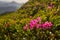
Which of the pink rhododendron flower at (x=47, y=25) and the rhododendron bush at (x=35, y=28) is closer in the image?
the rhododendron bush at (x=35, y=28)

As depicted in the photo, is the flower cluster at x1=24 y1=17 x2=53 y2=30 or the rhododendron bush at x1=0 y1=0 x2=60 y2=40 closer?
the rhododendron bush at x1=0 y1=0 x2=60 y2=40

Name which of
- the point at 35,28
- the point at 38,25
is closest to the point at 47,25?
the point at 38,25

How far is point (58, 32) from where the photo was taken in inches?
321

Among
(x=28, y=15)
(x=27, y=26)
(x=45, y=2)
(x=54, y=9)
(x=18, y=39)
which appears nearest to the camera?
(x=18, y=39)

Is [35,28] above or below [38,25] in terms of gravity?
below

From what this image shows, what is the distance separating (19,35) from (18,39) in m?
0.30

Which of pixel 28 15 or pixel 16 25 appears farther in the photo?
pixel 28 15

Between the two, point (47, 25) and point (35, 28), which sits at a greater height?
point (47, 25)

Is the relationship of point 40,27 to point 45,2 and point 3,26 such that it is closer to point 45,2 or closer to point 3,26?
point 3,26

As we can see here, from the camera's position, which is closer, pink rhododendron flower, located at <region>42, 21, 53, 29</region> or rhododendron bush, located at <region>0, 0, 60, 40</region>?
rhododendron bush, located at <region>0, 0, 60, 40</region>

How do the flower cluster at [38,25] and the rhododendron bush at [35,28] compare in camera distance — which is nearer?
the rhododendron bush at [35,28]

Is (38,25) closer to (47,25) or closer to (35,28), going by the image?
(35,28)

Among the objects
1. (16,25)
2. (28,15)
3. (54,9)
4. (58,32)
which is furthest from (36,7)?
(58,32)

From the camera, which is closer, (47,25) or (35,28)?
(47,25)
